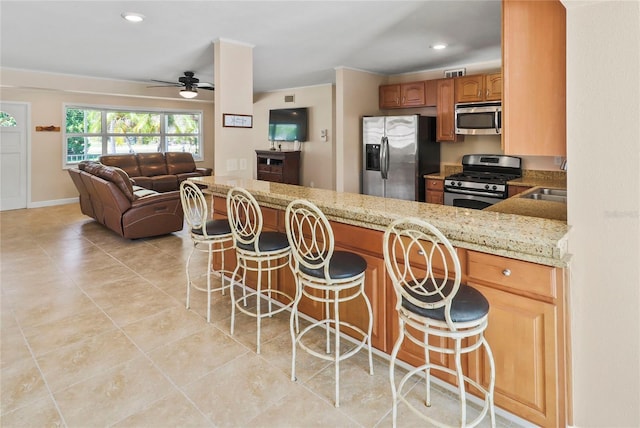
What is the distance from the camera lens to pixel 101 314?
2.97 metres

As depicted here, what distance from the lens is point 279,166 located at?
7941mm

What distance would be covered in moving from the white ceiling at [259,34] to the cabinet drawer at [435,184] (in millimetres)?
1600

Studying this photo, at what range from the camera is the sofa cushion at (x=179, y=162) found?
28.2ft

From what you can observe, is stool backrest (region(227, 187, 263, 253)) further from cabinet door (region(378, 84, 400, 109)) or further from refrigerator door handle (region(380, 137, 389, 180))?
cabinet door (region(378, 84, 400, 109))

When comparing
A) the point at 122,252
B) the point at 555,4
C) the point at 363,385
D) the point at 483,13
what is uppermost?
the point at 483,13

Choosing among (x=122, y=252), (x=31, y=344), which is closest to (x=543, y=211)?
(x=31, y=344)

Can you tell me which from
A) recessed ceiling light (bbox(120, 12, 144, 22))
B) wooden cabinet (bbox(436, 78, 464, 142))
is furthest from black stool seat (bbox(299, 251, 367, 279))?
wooden cabinet (bbox(436, 78, 464, 142))

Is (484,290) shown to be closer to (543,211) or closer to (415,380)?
(415,380)

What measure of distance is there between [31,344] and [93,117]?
692 centimetres

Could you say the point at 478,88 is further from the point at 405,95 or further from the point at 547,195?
the point at 547,195

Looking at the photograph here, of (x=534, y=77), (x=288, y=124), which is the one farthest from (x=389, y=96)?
Result: (x=534, y=77)

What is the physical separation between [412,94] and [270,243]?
4.08 meters

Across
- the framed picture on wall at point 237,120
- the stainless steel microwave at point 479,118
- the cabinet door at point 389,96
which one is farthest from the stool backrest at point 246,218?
the cabinet door at point 389,96

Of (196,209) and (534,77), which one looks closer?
(534,77)
